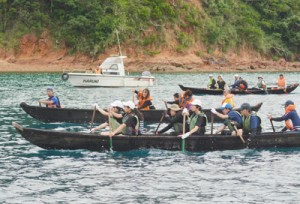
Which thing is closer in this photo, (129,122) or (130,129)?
(129,122)

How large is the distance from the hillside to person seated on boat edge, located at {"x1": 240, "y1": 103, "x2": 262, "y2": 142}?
197 feet

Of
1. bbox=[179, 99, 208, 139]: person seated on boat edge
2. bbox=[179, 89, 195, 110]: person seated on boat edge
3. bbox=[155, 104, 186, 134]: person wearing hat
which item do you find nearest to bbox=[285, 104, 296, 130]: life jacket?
bbox=[179, 99, 208, 139]: person seated on boat edge

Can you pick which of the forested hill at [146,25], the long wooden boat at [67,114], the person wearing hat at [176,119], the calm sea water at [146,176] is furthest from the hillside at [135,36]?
the person wearing hat at [176,119]

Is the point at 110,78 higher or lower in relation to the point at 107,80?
higher

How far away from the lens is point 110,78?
53.0m

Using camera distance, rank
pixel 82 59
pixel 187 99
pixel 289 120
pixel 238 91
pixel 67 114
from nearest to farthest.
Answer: pixel 289 120 < pixel 187 99 < pixel 67 114 < pixel 238 91 < pixel 82 59

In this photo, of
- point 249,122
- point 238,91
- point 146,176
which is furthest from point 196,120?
point 238,91

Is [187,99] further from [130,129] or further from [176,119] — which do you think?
[130,129]

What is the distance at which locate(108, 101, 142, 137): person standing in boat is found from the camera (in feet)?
67.0

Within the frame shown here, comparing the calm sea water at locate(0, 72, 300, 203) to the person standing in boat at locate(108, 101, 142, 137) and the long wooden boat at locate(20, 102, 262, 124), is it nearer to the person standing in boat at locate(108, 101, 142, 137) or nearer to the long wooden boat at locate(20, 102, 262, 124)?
the person standing in boat at locate(108, 101, 142, 137)

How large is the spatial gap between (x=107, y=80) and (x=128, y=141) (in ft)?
107

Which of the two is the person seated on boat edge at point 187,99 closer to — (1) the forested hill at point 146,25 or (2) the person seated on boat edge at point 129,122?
(2) the person seated on boat edge at point 129,122

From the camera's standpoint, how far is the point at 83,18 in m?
81.9

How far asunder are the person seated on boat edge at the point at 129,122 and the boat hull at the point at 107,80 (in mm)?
32326
